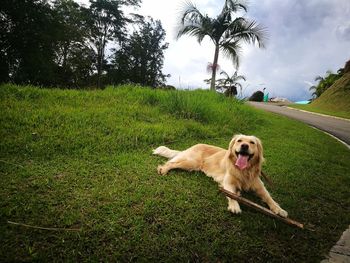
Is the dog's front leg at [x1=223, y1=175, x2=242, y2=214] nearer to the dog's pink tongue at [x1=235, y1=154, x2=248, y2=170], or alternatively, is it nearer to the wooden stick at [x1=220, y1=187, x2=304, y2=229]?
the wooden stick at [x1=220, y1=187, x2=304, y2=229]

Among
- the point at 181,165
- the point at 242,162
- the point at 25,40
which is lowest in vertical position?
the point at 181,165

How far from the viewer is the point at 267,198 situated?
3508 millimetres

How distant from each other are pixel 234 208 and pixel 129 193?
4.72 feet

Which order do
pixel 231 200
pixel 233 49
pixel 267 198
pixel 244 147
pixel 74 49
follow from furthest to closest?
pixel 74 49
pixel 233 49
pixel 244 147
pixel 267 198
pixel 231 200

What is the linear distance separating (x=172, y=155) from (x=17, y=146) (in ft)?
9.30

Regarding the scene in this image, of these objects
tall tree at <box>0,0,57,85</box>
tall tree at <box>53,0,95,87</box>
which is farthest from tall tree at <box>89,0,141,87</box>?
tall tree at <box>0,0,57,85</box>

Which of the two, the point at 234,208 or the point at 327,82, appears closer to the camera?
the point at 234,208

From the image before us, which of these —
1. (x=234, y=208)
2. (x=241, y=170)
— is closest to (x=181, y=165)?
(x=241, y=170)

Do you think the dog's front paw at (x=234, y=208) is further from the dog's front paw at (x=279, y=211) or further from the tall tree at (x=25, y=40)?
the tall tree at (x=25, y=40)

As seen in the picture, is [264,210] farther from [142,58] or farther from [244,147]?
[142,58]

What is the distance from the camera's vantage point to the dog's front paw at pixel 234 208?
321 centimetres

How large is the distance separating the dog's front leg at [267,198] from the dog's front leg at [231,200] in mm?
339

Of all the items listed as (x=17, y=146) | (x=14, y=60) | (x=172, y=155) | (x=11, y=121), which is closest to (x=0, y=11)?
(x=14, y=60)

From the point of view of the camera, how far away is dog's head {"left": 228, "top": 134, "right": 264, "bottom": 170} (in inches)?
143
